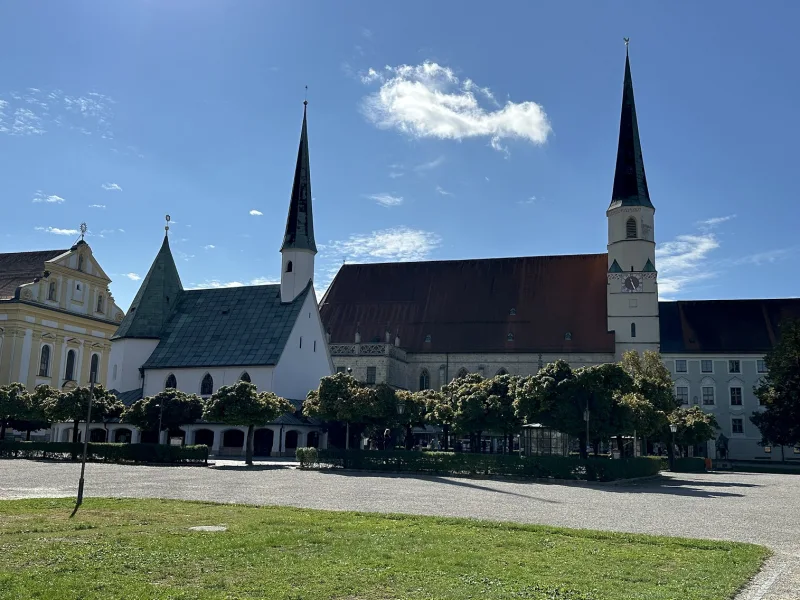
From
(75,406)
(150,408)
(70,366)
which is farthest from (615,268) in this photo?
(70,366)

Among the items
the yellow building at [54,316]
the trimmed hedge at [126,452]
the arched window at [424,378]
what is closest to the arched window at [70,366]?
the yellow building at [54,316]

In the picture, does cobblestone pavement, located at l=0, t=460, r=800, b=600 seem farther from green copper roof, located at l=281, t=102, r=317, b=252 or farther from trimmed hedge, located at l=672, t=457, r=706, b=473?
green copper roof, located at l=281, t=102, r=317, b=252

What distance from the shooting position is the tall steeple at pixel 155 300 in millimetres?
61812

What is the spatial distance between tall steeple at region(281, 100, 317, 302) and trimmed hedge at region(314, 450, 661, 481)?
24.4m

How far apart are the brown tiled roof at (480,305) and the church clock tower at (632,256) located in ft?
6.58

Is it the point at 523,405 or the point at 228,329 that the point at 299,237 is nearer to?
the point at 228,329

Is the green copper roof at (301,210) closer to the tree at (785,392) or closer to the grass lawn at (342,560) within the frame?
the tree at (785,392)

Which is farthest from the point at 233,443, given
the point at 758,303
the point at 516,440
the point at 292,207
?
the point at 758,303

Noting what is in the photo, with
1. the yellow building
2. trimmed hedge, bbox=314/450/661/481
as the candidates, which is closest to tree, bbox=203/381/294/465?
trimmed hedge, bbox=314/450/661/481

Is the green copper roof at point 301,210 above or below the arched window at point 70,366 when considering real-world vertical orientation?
above

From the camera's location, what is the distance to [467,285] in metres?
80.1

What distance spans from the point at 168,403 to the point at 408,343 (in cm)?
3462

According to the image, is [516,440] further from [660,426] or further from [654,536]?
[654,536]

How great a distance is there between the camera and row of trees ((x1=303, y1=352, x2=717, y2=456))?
3506 cm
